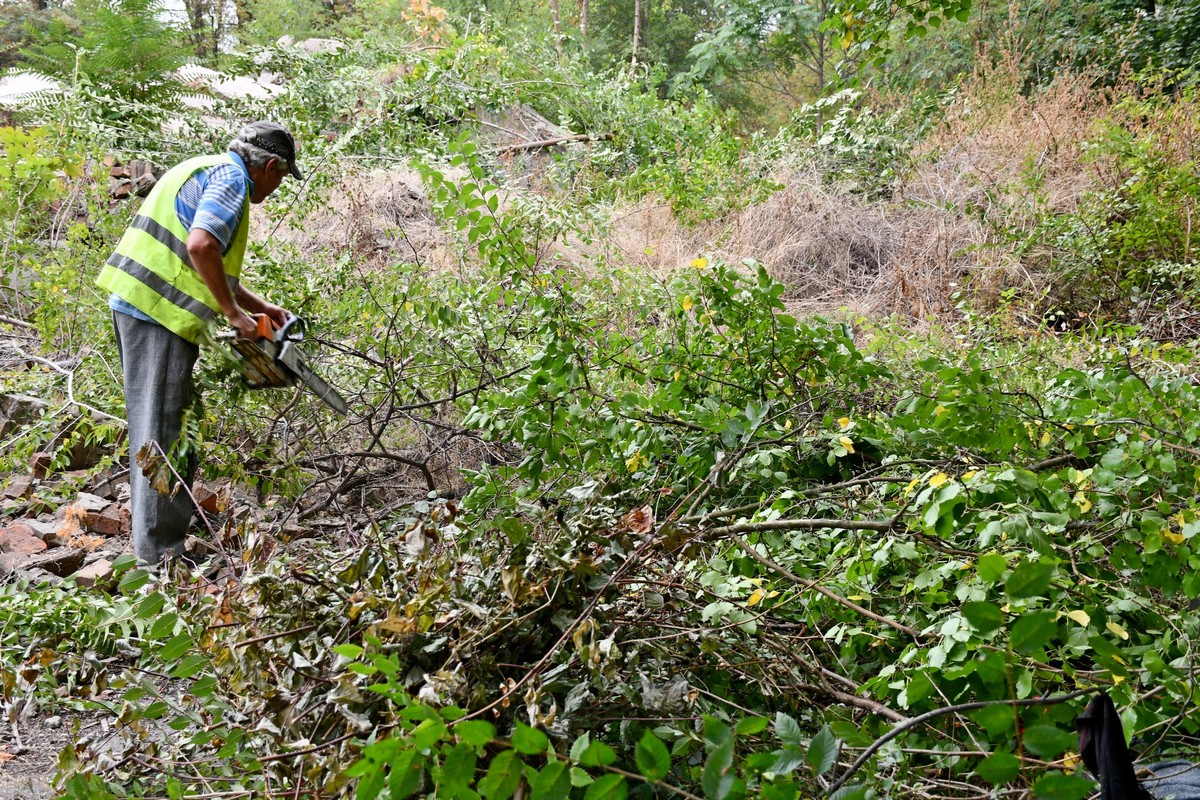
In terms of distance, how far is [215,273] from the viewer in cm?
358

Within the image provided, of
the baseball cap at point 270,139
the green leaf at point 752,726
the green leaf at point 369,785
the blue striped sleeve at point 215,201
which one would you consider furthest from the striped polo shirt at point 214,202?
the green leaf at point 752,726

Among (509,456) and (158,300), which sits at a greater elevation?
(158,300)

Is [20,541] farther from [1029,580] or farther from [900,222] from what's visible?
[900,222]

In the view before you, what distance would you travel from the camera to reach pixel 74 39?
10086mm

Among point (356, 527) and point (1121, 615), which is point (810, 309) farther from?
point (1121, 615)

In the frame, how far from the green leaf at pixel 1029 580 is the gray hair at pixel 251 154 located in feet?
12.2

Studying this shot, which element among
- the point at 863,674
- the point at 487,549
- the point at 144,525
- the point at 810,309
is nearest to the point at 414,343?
the point at 144,525

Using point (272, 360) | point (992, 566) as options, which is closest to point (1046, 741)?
point (992, 566)

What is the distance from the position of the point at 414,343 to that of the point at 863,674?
2749mm

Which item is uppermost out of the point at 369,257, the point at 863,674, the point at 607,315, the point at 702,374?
the point at 702,374

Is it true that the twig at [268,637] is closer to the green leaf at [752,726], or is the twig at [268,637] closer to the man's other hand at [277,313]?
the green leaf at [752,726]

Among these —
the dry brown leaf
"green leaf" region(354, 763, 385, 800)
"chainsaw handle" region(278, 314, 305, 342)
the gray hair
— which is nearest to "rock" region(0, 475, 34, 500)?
"chainsaw handle" region(278, 314, 305, 342)

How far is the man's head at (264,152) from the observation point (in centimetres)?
385

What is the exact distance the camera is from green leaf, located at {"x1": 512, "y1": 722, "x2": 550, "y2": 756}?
3.40ft
